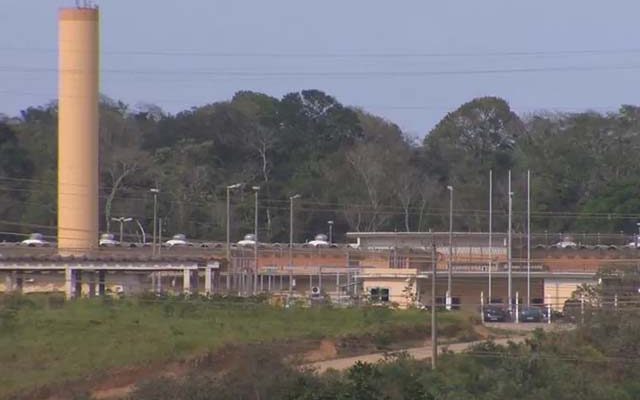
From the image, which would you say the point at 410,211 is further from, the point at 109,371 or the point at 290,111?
the point at 109,371

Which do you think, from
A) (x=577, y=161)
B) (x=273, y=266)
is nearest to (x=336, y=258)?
(x=273, y=266)

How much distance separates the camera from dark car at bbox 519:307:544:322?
59188 millimetres

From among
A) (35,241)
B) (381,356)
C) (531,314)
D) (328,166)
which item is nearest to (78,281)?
(35,241)

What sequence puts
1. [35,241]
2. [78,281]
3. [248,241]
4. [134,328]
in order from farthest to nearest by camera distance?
[248,241] < [35,241] < [78,281] < [134,328]

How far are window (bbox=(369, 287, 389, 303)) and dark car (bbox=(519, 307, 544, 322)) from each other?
531 centimetres

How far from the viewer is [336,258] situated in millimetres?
71375

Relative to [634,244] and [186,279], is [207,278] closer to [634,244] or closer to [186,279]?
[186,279]

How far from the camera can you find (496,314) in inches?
2386

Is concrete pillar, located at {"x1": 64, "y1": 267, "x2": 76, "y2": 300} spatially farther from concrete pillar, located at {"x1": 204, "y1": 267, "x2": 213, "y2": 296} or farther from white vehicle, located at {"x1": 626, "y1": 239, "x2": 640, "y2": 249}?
white vehicle, located at {"x1": 626, "y1": 239, "x2": 640, "y2": 249}

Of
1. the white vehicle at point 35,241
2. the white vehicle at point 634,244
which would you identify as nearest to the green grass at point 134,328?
the white vehicle at point 35,241

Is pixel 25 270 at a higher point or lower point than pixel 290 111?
lower

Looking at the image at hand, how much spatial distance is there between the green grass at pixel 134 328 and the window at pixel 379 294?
692 cm

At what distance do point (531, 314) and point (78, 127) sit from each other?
1972 centimetres

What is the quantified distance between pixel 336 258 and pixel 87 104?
1481 centimetres
